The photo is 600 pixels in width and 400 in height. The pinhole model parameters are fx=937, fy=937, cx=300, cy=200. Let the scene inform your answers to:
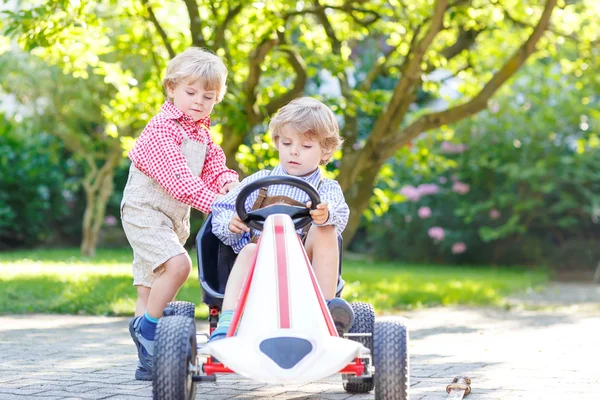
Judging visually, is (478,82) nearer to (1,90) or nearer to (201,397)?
(1,90)

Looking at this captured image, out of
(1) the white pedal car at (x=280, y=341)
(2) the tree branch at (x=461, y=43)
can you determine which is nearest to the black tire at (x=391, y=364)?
(1) the white pedal car at (x=280, y=341)

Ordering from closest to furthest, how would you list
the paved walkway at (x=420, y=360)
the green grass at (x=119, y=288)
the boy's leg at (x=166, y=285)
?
1. the paved walkway at (x=420, y=360)
2. the boy's leg at (x=166, y=285)
3. the green grass at (x=119, y=288)

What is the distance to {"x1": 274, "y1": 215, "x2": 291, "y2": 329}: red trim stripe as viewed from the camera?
3.27 meters

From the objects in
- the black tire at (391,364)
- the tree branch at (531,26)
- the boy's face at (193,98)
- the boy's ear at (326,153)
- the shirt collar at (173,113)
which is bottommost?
the black tire at (391,364)

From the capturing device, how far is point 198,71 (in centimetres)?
434

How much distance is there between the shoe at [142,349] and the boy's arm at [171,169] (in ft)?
2.09

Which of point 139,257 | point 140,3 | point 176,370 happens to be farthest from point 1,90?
point 176,370

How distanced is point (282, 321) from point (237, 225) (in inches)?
24.6

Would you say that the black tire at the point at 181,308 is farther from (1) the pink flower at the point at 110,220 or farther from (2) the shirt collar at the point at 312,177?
(1) the pink flower at the point at 110,220

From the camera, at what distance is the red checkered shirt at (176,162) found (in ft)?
14.0

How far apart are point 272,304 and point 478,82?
9226mm

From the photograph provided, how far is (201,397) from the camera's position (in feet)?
13.1

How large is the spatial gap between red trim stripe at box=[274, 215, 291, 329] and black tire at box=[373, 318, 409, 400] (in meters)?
0.38

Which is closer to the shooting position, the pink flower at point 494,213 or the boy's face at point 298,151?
the boy's face at point 298,151
